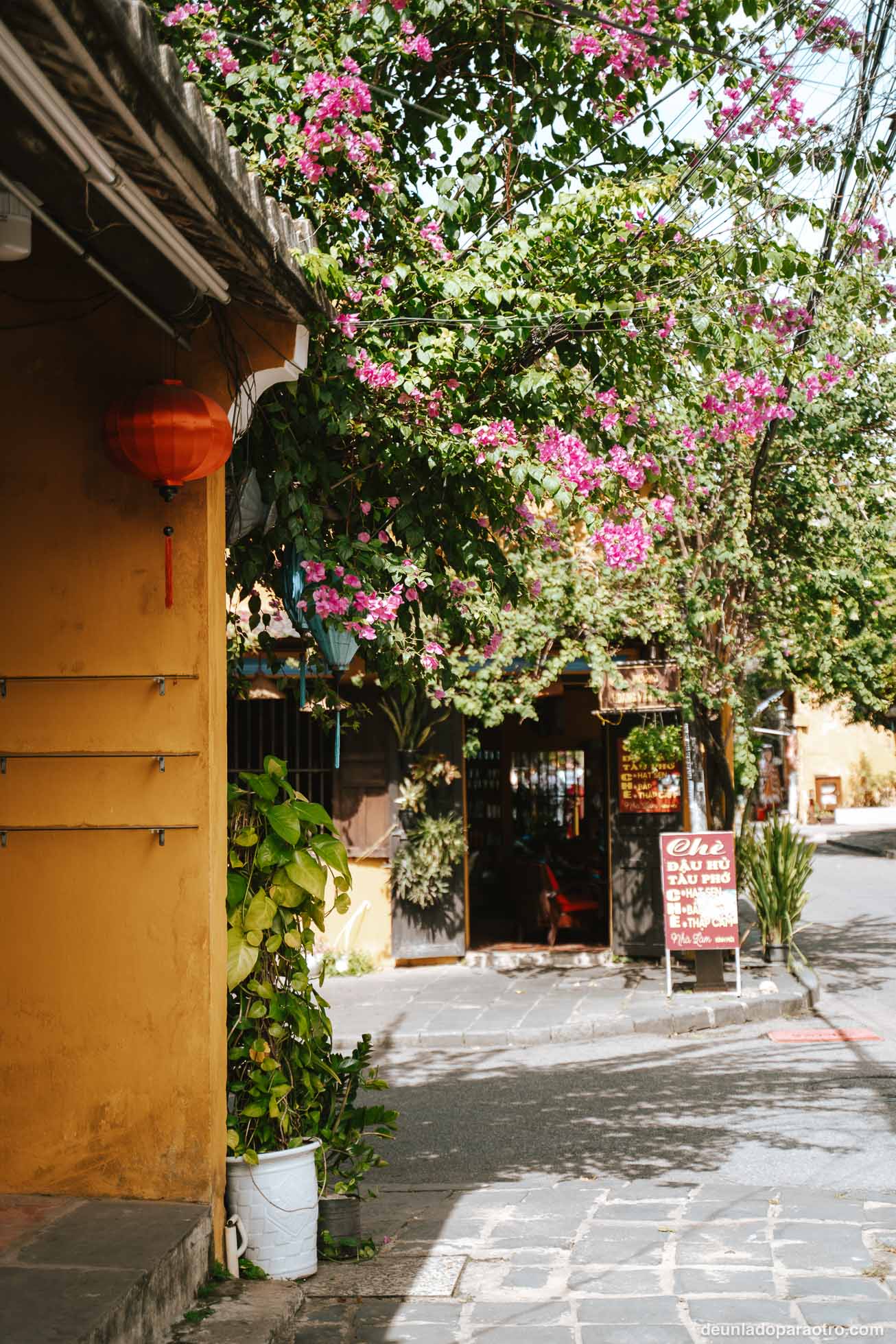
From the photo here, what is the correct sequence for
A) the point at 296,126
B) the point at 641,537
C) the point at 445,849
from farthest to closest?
the point at 445,849
the point at 641,537
the point at 296,126

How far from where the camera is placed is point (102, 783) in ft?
15.5

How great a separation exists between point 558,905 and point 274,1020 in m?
10.5

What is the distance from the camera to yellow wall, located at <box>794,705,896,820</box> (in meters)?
47.4

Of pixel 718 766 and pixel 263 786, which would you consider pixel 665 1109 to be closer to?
pixel 263 786

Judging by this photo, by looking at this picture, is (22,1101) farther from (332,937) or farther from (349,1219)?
(332,937)

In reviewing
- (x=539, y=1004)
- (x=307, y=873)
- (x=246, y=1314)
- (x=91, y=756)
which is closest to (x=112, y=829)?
(x=91, y=756)

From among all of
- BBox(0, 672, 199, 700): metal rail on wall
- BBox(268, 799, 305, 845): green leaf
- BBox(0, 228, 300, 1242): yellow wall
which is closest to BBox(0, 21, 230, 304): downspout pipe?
BBox(0, 228, 300, 1242): yellow wall

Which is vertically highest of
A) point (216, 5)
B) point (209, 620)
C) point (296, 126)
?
point (216, 5)

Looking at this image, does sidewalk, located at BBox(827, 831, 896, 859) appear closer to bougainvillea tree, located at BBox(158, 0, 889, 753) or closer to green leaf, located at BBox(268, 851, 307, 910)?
bougainvillea tree, located at BBox(158, 0, 889, 753)

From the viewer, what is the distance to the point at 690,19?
671 cm

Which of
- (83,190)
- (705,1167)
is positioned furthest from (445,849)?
(83,190)

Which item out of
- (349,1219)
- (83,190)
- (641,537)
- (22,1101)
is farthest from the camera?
(641,537)

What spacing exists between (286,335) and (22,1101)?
9.87 ft

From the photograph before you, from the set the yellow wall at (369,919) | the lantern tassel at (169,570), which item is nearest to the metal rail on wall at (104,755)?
the lantern tassel at (169,570)
